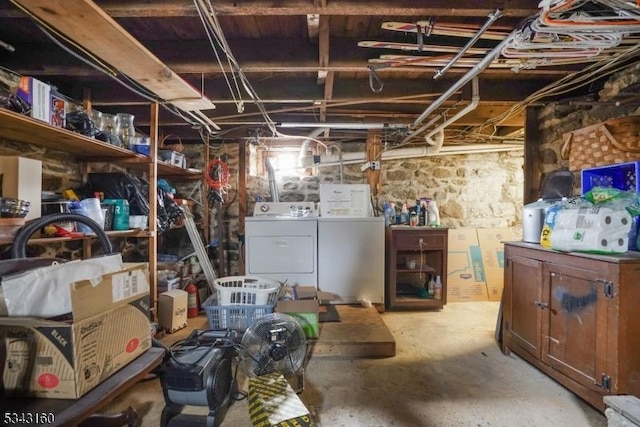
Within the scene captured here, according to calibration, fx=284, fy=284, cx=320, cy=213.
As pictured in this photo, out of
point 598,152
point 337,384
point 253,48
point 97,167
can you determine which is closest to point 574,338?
point 598,152

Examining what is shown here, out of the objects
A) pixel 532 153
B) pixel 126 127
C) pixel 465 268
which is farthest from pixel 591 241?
pixel 126 127

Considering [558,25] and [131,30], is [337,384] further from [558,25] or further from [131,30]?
[131,30]

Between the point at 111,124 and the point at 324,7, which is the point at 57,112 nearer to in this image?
the point at 111,124

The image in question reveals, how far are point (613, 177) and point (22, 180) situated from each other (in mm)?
3826

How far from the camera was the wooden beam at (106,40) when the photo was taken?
49.3 inches

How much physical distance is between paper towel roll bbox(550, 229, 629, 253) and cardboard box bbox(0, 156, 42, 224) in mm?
3118

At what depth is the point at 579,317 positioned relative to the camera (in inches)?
66.4

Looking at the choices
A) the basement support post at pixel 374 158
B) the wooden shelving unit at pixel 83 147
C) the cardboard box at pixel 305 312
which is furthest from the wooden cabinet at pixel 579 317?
the wooden shelving unit at pixel 83 147

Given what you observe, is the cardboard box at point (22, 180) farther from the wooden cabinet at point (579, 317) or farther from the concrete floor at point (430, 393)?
the wooden cabinet at point (579, 317)

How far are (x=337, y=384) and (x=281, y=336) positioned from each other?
1.86 ft

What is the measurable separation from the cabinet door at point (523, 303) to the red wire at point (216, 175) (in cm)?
315

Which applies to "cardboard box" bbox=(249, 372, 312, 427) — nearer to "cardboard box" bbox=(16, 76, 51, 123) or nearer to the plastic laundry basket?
the plastic laundry basket

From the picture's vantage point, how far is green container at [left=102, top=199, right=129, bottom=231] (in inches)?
87.8

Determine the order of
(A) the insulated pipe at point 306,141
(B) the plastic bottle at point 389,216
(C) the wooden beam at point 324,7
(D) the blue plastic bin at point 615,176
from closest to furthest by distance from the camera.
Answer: (C) the wooden beam at point 324,7
(D) the blue plastic bin at point 615,176
(A) the insulated pipe at point 306,141
(B) the plastic bottle at point 389,216
